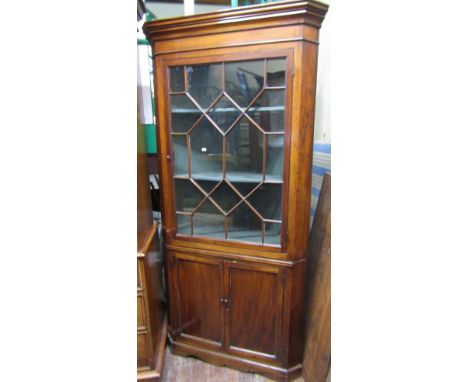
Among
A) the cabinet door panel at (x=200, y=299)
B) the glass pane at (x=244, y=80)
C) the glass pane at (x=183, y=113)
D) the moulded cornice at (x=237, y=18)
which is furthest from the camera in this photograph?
the cabinet door panel at (x=200, y=299)

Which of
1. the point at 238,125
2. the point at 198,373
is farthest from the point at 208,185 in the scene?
the point at 198,373

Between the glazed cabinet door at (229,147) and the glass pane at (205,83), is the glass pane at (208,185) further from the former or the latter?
the glass pane at (205,83)

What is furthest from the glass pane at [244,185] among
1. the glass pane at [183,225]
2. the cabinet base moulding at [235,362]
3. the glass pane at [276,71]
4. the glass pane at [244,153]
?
the cabinet base moulding at [235,362]

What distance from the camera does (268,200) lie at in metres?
1.21

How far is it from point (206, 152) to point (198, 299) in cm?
73

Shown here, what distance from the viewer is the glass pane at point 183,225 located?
4.38 feet

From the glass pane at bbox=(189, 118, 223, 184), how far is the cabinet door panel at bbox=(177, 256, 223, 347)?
408mm

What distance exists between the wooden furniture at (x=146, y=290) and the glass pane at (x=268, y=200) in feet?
1.61

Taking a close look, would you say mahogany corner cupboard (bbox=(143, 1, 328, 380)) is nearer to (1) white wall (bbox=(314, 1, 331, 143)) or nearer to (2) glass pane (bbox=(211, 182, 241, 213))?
(2) glass pane (bbox=(211, 182, 241, 213))

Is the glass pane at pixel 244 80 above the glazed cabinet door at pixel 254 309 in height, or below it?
above

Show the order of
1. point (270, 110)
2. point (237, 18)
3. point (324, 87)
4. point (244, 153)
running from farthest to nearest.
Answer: point (324, 87)
point (244, 153)
point (270, 110)
point (237, 18)

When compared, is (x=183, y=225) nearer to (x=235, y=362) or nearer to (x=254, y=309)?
(x=254, y=309)
